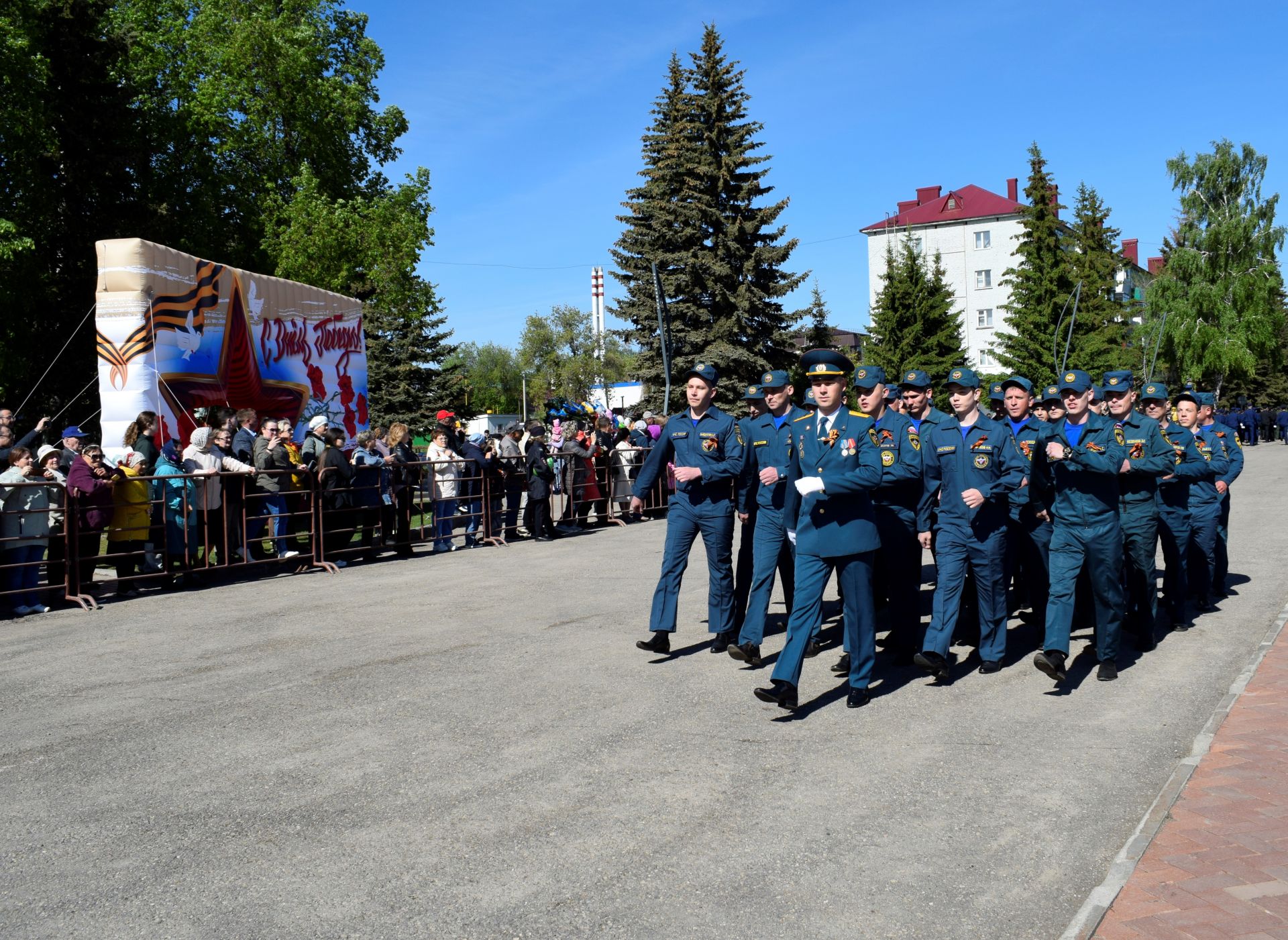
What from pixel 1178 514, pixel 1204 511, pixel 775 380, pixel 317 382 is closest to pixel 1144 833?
pixel 775 380

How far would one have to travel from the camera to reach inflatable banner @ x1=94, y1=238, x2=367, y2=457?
1588 cm

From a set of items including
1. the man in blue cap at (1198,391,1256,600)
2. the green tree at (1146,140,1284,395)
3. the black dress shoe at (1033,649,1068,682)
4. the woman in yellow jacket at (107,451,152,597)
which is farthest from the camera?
the green tree at (1146,140,1284,395)

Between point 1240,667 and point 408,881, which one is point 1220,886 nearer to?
point 408,881

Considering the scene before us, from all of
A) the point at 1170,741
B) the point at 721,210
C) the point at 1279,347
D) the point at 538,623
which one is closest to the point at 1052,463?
the point at 1170,741

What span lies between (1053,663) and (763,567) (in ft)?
6.29

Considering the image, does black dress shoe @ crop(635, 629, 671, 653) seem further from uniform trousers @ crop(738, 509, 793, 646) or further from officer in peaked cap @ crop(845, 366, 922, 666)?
officer in peaked cap @ crop(845, 366, 922, 666)

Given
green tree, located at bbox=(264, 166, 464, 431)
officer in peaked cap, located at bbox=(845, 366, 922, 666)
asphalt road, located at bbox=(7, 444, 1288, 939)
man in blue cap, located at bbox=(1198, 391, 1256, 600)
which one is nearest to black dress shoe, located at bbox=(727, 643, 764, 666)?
asphalt road, located at bbox=(7, 444, 1288, 939)

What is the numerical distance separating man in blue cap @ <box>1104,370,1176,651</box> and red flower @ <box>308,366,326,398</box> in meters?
16.1

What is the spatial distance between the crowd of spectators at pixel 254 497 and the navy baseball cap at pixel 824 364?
8.04m

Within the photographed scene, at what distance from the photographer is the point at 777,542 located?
7.71 metres

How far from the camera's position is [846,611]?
21.7 ft

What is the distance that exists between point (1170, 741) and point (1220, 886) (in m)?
2.02

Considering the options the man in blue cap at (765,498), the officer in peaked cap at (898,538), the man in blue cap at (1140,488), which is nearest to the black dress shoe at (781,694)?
the man in blue cap at (765,498)

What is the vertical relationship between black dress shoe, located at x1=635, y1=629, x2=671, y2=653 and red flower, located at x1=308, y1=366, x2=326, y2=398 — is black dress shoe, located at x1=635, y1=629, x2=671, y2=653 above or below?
below
